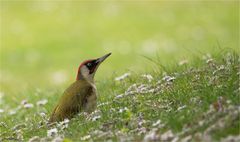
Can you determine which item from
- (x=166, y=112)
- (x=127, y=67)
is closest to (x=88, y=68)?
(x=166, y=112)

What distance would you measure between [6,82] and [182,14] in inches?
309

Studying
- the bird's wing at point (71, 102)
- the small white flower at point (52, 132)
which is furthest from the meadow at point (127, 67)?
the bird's wing at point (71, 102)

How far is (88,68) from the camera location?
874 cm

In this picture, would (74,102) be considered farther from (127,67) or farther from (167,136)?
(127,67)

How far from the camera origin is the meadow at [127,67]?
23.6 ft

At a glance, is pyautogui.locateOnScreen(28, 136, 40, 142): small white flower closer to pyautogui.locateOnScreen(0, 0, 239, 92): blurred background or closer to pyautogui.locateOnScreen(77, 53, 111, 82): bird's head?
pyautogui.locateOnScreen(77, 53, 111, 82): bird's head

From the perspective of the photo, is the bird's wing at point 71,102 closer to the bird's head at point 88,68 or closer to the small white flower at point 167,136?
the bird's head at point 88,68

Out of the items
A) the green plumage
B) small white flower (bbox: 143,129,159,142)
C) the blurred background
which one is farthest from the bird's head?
the blurred background

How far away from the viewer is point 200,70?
897 centimetres

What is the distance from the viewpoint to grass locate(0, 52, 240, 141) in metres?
6.64

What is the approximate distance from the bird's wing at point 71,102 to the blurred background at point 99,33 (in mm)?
10519

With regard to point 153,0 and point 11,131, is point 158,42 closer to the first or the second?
point 153,0

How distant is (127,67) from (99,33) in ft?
16.1

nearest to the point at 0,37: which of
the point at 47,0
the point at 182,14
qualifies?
the point at 47,0
